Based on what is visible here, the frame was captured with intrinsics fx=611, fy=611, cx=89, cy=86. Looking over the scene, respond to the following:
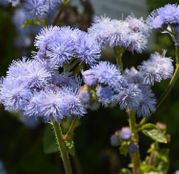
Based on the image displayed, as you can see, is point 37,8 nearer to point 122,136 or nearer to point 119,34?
point 119,34

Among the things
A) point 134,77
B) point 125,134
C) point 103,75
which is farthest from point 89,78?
point 125,134

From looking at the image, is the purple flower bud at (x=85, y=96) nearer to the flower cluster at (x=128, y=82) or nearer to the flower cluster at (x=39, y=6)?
the flower cluster at (x=128, y=82)

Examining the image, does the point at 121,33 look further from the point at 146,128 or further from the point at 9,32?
the point at 9,32

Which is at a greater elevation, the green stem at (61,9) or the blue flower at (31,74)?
the green stem at (61,9)

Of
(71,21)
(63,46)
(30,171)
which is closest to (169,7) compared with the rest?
(63,46)

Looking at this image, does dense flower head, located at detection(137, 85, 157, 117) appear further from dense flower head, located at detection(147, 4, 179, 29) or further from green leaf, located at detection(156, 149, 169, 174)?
green leaf, located at detection(156, 149, 169, 174)

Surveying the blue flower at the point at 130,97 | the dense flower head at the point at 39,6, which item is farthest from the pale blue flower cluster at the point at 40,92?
the dense flower head at the point at 39,6
